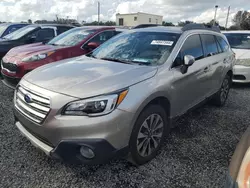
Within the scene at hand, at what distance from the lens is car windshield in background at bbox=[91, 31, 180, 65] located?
120 inches

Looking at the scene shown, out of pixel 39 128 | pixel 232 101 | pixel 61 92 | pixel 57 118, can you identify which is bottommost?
pixel 232 101

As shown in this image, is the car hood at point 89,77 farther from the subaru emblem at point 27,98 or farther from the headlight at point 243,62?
the headlight at point 243,62

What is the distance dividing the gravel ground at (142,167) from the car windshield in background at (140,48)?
1.26 meters

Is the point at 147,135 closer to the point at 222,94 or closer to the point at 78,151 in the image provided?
the point at 78,151

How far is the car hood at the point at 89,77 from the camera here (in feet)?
7.47

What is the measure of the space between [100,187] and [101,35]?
4.57 metres

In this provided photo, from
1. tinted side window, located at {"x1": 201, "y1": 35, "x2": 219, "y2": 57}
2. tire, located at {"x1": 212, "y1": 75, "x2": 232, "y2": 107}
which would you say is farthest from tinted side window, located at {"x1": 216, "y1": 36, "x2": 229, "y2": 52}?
tire, located at {"x1": 212, "y1": 75, "x2": 232, "y2": 107}

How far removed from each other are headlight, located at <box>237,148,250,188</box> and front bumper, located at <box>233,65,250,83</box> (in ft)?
19.4

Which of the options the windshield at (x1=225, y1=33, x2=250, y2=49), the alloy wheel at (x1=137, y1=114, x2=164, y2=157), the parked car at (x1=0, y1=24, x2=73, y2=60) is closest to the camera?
Answer: the alloy wheel at (x1=137, y1=114, x2=164, y2=157)

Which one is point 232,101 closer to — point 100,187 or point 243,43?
point 243,43

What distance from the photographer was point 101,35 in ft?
20.2

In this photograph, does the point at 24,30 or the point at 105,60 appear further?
the point at 24,30

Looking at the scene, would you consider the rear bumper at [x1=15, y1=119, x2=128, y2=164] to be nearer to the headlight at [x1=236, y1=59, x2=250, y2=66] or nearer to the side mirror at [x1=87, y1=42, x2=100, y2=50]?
the side mirror at [x1=87, y1=42, x2=100, y2=50]

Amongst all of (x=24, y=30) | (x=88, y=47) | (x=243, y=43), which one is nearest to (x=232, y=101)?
(x=243, y=43)
